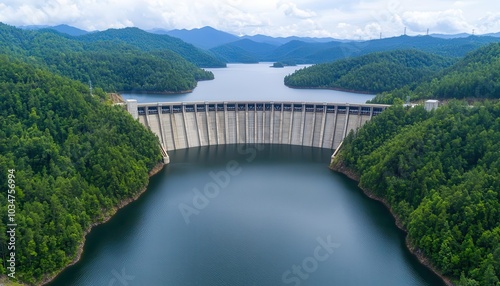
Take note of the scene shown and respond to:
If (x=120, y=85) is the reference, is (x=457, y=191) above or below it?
above

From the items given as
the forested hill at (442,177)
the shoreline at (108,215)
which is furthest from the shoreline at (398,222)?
the shoreline at (108,215)

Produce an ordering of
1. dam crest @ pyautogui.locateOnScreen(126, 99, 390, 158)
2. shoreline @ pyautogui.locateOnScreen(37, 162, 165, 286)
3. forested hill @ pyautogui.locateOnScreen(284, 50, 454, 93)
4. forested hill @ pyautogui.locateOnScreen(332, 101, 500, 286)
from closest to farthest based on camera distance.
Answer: forested hill @ pyautogui.locateOnScreen(332, 101, 500, 286)
shoreline @ pyautogui.locateOnScreen(37, 162, 165, 286)
dam crest @ pyautogui.locateOnScreen(126, 99, 390, 158)
forested hill @ pyautogui.locateOnScreen(284, 50, 454, 93)

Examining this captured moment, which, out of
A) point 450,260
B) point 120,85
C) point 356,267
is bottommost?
point 120,85

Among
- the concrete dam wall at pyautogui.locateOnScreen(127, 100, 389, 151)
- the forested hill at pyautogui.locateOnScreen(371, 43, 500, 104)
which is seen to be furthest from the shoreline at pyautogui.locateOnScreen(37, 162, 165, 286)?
the forested hill at pyautogui.locateOnScreen(371, 43, 500, 104)

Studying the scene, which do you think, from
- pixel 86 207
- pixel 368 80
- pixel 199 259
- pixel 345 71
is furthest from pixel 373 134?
pixel 345 71

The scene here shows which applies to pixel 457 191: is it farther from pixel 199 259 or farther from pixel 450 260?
pixel 199 259

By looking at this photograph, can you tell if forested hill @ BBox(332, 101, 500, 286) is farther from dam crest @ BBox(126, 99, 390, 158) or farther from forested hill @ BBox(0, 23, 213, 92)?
forested hill @ BBox(0, 23, 213, 92)
